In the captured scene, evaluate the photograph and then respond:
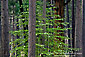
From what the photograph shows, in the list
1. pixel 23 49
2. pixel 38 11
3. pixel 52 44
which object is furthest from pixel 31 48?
pixel 38 11

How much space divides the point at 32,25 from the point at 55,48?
2472 millimetres

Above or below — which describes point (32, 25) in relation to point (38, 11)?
below

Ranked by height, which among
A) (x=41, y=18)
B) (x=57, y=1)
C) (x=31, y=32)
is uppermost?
(x=57, y=1)

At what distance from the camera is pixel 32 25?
594cm

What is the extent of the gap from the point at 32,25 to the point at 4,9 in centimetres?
199

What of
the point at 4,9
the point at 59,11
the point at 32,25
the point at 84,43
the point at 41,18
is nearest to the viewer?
the point at 32,25

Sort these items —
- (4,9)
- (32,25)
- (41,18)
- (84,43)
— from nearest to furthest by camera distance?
(32,25), (4,9), (41,18), (84,43)

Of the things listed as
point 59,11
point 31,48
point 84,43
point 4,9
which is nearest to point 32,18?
point 31,48

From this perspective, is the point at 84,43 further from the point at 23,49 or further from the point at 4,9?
the point at 4,9

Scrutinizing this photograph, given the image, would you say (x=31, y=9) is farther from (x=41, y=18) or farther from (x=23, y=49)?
(x=23, y=49)

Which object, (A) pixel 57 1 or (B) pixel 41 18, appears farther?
(A) pixel 57 1

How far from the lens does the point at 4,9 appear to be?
6.86 metres

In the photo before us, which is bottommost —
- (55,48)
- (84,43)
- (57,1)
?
(84,43)

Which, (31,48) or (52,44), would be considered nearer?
(31,48)
